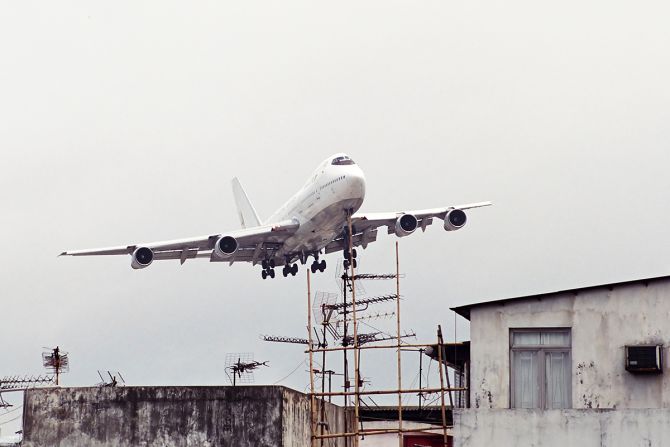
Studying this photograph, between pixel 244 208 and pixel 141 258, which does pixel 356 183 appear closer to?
pixel 141 258

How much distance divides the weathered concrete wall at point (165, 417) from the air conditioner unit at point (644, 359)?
10392mm

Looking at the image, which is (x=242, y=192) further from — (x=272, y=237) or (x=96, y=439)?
(x=96, y=439)

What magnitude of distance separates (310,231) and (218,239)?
5.79 metres

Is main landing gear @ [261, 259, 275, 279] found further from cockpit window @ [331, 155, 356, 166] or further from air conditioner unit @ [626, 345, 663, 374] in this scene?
air conditioner unit @ [626, 345, 663, 374]

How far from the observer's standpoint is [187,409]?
35875mm

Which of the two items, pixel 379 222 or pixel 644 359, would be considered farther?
pixel 379 222

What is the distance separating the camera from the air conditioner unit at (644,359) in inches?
1123

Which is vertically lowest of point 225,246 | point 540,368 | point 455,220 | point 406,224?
point 540,368

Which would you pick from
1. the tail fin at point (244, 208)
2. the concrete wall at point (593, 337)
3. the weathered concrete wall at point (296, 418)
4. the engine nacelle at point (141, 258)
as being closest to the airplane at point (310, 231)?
the engine nacelle at point (141, 258)

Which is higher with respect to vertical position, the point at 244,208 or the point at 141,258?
the point at 244,208

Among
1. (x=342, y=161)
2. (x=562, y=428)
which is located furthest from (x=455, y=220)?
(x=562, y=428)

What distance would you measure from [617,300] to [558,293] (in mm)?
1353

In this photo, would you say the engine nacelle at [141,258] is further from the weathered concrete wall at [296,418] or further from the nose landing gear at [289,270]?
the weathered concrete wall at [296,418]

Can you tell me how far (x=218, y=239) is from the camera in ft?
252
